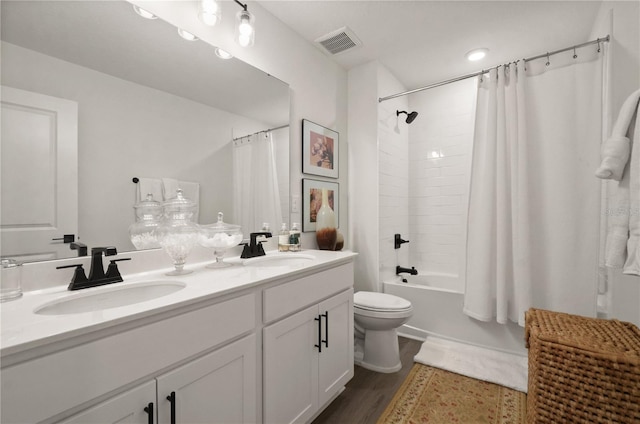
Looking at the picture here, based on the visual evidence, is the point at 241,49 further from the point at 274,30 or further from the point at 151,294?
the point at 151,294

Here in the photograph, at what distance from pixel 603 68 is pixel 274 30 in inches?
86.8

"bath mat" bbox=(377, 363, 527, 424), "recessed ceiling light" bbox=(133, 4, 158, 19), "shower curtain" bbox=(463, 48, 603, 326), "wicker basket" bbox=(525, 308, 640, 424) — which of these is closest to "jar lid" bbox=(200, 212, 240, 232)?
"recessed ceiling light" bbox=(133, 4, 158, 19)

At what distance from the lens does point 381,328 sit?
6.70 feet

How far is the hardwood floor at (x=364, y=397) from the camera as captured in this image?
5.18 ft

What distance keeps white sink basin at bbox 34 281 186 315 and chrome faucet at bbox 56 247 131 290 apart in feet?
0.13

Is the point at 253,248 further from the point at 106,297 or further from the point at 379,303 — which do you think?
the point at 379,303

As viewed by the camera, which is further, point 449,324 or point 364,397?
point 449,324

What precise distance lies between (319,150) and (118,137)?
1412 mm

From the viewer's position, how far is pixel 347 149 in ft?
8.95

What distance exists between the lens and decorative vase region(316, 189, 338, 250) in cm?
219

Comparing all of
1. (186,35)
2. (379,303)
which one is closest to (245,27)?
(186,35)

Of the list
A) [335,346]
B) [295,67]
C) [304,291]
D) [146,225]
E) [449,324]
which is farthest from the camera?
[449,324]

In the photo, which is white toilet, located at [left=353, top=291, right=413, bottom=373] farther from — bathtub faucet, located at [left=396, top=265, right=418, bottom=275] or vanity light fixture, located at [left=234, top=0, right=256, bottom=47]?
vanity light fixture, located at [left=234, top=0, right=256, bottom=47]

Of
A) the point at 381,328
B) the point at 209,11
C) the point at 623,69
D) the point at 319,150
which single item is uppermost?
the point at 209,11
